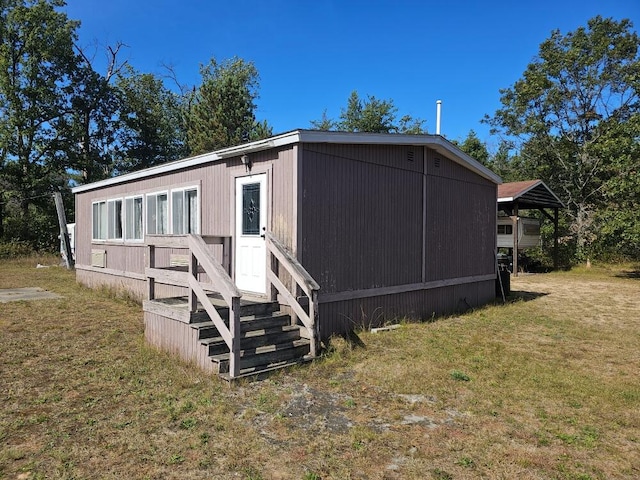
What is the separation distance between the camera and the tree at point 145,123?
3036 cm

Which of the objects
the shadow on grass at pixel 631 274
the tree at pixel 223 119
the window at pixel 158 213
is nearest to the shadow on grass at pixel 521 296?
the shadow on grass at pixel 631 274

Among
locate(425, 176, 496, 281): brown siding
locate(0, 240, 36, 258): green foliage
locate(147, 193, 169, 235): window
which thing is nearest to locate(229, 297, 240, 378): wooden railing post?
locate(425, 176, 496, 281): brown siding

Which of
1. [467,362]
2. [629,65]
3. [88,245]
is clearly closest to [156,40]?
[88,245]

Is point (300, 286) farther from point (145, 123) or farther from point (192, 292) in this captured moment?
point (145, 123)

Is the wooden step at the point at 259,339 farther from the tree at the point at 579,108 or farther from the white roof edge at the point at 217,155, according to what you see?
the tree at the point at 579,108

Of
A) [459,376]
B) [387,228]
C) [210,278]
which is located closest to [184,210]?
[210,278]

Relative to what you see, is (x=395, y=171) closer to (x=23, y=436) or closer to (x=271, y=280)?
(x=271, y=280)

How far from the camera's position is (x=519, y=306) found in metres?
9.94

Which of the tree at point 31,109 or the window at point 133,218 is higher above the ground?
the tree at point 31,109

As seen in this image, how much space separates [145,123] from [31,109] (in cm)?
784

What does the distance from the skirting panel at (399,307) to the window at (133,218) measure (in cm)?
562

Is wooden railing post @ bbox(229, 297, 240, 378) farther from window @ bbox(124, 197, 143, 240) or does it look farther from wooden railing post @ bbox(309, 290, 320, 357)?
window @ bbox(124, 197, 143, 240)

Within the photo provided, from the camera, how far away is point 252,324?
5344mm

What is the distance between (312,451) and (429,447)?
2.92ft
